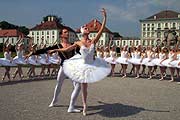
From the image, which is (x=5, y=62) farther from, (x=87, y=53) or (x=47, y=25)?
(x=47, y=25)

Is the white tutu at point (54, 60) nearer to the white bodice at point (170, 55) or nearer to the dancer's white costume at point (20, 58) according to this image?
the dancer's white costume at point (20, 58)

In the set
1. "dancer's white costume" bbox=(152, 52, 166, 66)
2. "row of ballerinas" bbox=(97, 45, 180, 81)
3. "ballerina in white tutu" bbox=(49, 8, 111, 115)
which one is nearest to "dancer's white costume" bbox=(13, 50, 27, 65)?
"row of ballerinas" bbox=(97, 45, 180, 81)

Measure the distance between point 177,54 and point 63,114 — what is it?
12.4 metres

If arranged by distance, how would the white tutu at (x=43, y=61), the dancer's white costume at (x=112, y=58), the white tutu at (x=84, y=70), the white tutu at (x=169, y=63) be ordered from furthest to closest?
the dancer's white costume at (x=112, y=58) → the white tutu at (x=43, y=61) → the white tutu at (x=169, y=63) → the white tutu at (x=84, y=70)

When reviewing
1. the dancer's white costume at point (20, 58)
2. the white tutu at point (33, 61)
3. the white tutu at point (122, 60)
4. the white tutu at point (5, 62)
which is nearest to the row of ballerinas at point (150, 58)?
the white tutu at point (122, 60)

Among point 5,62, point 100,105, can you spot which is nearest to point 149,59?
point 5,62

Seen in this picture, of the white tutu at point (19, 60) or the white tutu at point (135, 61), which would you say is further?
the white tutu at point (135, 61)

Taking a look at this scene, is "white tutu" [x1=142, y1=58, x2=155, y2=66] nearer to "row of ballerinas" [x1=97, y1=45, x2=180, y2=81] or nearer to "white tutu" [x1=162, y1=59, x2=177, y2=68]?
"row of ballerinas" [x1=97, y1=45, x2=180, y2=81]

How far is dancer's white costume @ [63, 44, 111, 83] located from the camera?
31.9ft

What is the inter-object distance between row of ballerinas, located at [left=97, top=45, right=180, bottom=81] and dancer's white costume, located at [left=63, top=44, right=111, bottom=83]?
35.1 feet

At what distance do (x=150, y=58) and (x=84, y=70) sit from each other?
12.8 metres

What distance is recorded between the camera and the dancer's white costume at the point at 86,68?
971cm

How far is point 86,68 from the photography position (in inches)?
388

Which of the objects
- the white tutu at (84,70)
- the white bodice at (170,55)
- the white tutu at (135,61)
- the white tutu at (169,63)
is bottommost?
the white tutu at (84,70)
